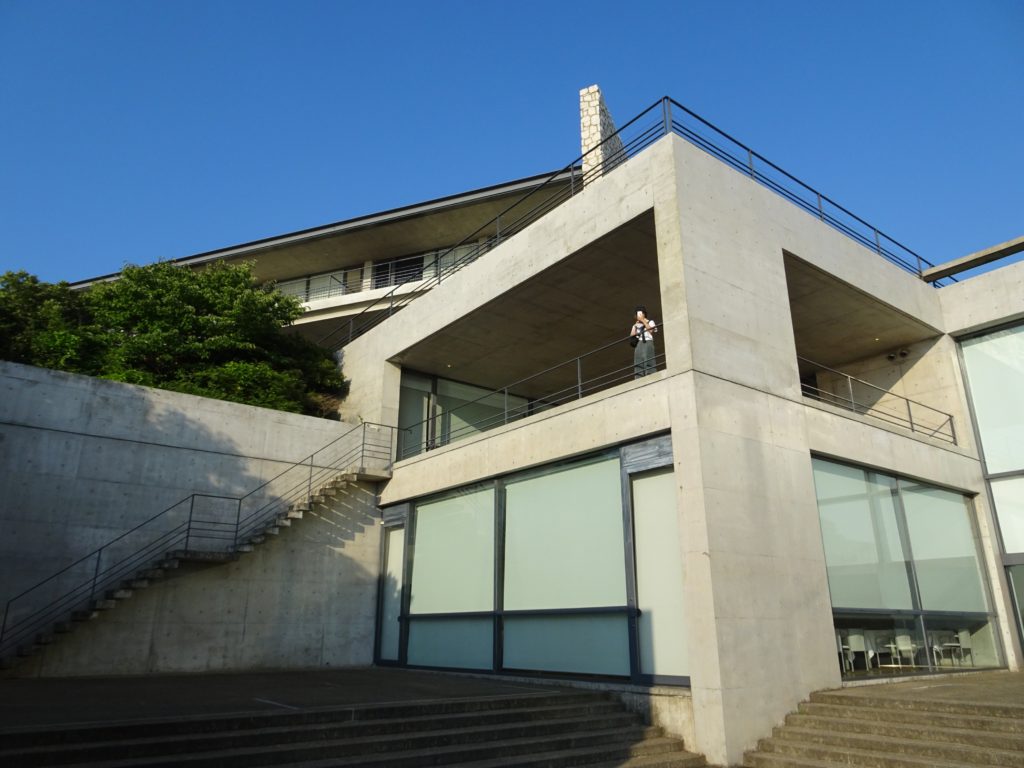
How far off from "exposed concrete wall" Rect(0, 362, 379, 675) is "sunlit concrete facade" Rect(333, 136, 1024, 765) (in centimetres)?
134

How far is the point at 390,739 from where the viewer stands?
754 cm

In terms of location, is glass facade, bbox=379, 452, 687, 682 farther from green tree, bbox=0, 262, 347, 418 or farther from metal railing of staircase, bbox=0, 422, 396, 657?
green tree, bbox=0, 262, 347, 418

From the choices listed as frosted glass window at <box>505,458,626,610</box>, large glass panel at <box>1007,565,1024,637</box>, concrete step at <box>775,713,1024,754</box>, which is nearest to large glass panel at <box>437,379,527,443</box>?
frosted glass window at <box>505,458,626,610</box>

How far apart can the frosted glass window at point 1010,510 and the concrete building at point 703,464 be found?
5cm

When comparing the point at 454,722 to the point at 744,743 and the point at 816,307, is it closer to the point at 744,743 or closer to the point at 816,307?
the point at 744,743

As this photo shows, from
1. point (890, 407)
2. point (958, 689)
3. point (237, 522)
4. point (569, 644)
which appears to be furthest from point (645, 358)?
point (237, 522)

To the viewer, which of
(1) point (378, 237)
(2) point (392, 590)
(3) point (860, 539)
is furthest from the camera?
(1) point (378, 237)

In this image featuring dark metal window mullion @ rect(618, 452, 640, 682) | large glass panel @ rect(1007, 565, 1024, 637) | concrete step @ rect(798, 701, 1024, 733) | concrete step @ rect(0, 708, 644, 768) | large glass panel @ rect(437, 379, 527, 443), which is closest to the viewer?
concrete step @ rect(0, 708, 644, 768)

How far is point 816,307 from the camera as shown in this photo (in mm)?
14461

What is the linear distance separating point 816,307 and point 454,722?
425 inches

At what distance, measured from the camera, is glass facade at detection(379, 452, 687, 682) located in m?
9.73

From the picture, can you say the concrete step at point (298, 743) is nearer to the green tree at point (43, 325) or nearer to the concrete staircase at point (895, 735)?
the concrete staircase at point (895, 735)

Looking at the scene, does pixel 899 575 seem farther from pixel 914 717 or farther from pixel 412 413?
pixel 412 413

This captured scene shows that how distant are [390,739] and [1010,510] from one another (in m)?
12.8
